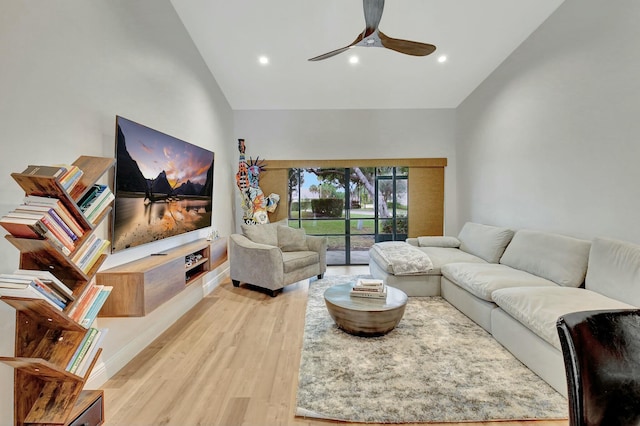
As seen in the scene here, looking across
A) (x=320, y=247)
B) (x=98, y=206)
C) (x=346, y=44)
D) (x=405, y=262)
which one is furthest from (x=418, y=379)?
(x=346, y=44)

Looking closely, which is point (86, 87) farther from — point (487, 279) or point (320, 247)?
point (487, 279)

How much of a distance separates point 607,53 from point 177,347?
451 centimetres

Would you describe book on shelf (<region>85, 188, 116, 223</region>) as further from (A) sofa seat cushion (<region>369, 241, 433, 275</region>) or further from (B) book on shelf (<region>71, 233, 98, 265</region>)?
(A) sofa seat cushion (<region>369, 241, 433, 275</region>)

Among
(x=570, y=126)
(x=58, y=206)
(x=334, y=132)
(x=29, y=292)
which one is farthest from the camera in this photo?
(x=334, y=132)

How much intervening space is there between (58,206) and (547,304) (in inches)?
118

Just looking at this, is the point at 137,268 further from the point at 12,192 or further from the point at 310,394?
the point at 310,394

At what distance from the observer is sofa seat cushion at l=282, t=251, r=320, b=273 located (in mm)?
3879

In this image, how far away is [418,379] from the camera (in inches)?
78.9

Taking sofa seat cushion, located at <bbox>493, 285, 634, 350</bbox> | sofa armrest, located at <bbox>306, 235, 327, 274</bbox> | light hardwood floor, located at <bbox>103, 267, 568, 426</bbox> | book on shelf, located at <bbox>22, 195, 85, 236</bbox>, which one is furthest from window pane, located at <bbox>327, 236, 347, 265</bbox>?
book on shelf, located at <bbox>22, 195, 85, 236</bbox>

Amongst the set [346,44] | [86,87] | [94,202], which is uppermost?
[346,44]

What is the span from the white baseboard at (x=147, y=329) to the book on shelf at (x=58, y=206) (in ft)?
3.63

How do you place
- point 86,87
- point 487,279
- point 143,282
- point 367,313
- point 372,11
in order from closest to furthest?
1. point 86,87
2. point 143,282
3. point 372,11
4. point 367,313
5. point 487,279

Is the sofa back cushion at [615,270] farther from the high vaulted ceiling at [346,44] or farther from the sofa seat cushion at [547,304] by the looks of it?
the high vaulted ceiling at [346,44]

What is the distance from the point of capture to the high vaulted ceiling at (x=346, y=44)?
10.5 feet
